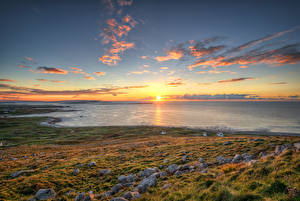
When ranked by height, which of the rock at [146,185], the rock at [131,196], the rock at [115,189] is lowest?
the rock at [115,189]

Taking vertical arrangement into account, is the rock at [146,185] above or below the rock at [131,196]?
below

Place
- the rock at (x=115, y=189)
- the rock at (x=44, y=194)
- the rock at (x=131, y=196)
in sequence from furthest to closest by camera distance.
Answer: the rock at (x=115, y=189)
the rock at (x=44, y=194)
the rock at (x=131, y=196)

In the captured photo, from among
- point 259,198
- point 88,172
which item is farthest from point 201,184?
point 88,172

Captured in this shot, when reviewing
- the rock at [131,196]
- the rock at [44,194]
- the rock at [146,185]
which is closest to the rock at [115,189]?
the rock at [146,185]

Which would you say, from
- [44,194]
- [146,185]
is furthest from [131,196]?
[44,194]

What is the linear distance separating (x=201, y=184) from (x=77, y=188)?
35.3ft

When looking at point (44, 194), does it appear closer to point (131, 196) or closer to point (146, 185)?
point (131, 196)

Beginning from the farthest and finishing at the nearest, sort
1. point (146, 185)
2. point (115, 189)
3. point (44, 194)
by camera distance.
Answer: point (115, 189)
point (44, 194)
point (146, 185)

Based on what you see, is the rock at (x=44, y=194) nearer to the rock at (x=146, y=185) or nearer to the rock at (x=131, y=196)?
the rock at (x=131, y=196)

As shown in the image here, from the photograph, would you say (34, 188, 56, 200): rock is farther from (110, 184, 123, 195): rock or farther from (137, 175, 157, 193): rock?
(137, 175, 157, 193): rock

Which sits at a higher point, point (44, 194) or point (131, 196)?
point (131, 196)

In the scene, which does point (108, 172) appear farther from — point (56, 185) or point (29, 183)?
point (29, 183)

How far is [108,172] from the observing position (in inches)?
536

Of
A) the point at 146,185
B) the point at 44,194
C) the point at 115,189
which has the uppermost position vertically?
the point at 146,185
